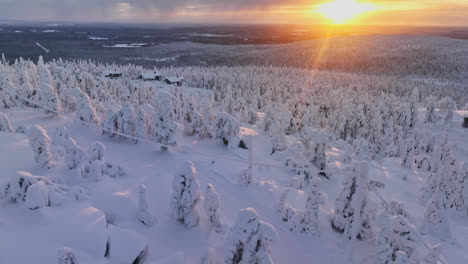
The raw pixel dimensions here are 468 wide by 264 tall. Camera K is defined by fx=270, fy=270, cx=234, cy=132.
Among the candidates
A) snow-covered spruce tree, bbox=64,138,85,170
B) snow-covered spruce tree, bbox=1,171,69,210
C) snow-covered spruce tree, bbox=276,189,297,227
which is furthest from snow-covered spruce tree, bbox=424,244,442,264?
snow-covered spruce tree, bbox=64,138,85,170

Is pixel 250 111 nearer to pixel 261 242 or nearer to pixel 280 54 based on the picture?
pixel 261 242

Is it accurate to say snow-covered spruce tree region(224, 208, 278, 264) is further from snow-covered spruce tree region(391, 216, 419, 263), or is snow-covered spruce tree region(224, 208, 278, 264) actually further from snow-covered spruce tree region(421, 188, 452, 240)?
snow-covered spruce tree region(421, 188, 452, 240)

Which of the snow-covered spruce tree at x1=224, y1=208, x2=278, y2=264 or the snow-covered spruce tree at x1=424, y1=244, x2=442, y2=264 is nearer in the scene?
the snow-covered spruce tree at x1=224, y1=208, x2=278, y2=264

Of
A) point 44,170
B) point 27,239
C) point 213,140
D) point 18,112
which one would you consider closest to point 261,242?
point 27,239

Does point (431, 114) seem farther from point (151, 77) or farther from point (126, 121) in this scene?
point (151, 77)

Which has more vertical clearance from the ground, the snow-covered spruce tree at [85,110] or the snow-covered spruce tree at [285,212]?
the snow-covered spruce tree at [85,110]

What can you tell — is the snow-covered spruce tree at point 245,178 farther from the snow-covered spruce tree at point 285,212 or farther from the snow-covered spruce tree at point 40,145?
the snow-covered spruce tree at point 40,145

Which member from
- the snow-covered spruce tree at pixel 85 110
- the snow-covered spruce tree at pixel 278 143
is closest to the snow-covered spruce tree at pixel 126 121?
the snow-covered spruce tree at pixel 85 110
